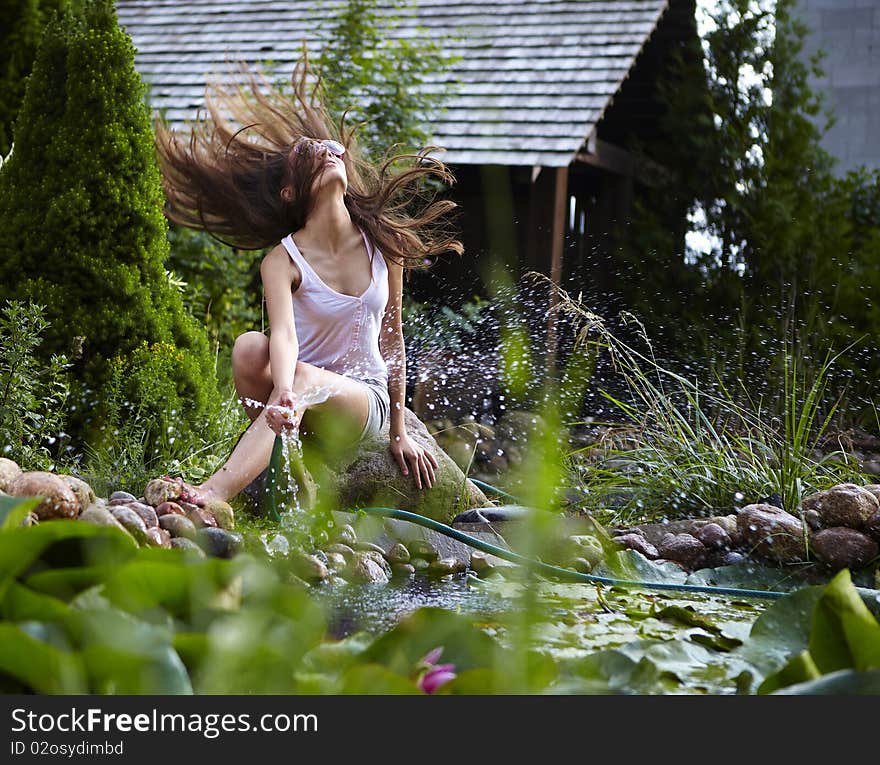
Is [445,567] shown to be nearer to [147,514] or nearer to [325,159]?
[147,514]

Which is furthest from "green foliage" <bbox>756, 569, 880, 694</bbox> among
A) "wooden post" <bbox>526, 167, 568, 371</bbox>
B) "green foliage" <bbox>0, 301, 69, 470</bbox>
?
"wooden post" <bbox>526, 167, 568, 371</bbox>

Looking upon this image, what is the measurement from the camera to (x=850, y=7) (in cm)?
855

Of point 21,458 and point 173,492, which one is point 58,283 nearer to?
point 21,458

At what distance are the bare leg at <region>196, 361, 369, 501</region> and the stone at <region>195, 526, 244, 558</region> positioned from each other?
45cm

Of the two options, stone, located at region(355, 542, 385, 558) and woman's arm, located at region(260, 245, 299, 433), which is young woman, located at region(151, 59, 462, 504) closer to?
woman's arm, located at region(260, 245, 299, 433)

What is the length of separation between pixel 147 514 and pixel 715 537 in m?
1.79

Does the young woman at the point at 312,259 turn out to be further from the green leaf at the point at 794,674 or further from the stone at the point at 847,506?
the green leaf at the point at 794,674

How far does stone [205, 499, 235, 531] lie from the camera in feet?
10.1

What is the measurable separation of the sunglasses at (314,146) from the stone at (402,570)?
1.49 metres

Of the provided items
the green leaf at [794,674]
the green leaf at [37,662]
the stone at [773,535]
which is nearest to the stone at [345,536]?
the stone at [773,535]
